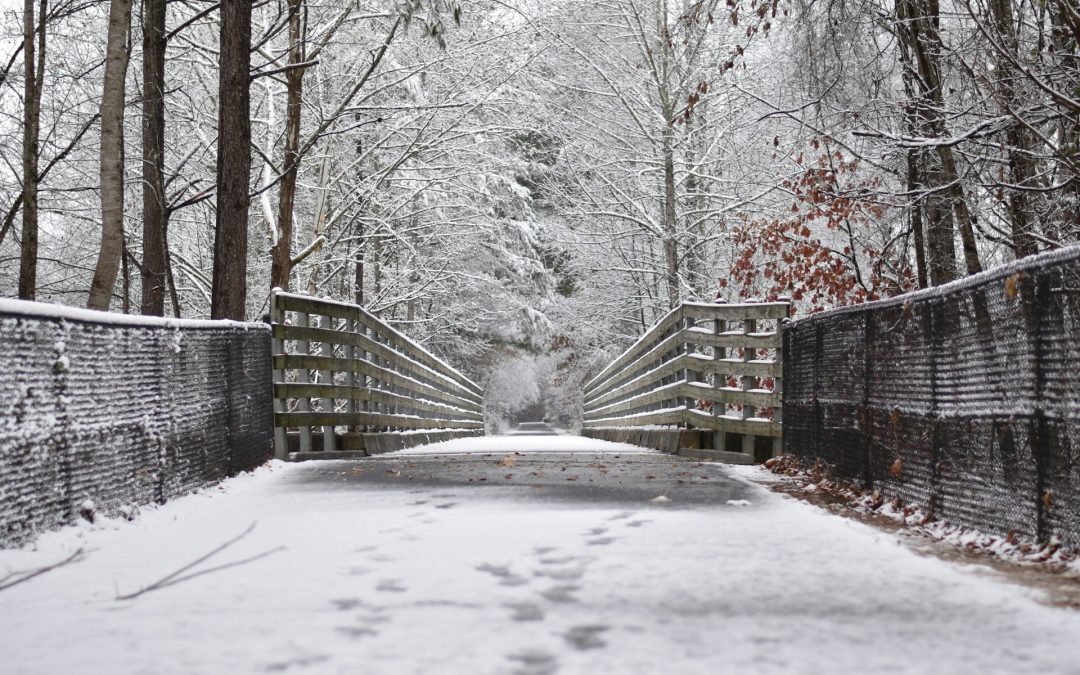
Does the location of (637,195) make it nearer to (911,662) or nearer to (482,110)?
(482,110)

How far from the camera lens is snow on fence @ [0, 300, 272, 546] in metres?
4.41

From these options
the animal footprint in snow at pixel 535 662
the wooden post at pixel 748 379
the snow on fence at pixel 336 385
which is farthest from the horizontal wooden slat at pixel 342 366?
the animal footprint in snow at pixel 535 662

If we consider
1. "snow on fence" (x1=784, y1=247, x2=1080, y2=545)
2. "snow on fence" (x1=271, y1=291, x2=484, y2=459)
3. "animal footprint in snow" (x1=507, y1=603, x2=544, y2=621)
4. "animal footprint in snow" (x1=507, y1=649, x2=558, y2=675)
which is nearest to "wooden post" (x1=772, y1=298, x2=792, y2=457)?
"snow on fence" (x1=784, y1=247, x2=1080, y2=545)

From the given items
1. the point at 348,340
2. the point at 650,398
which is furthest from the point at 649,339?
Result: the point at 348,340

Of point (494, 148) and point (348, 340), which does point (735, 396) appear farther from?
point (494, 148)

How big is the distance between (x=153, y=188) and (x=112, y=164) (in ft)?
10.1

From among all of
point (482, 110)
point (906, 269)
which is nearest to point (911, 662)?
point (906, 269)

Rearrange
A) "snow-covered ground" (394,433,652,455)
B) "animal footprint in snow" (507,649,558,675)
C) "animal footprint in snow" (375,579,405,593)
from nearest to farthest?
1. "animal footprint in snow" (507,649,558,675)
2. "animal footprint in snow" (375,579,405,593)
3. "snow-covered ground" (394,433,652,455)

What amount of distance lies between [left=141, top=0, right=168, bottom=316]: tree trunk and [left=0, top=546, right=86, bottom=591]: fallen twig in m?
8.91

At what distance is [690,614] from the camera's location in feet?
10.4

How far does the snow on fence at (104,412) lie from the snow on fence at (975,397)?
13.2ft

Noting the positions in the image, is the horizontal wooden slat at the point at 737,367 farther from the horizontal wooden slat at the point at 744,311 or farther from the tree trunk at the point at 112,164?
the tree trunk at the point at 112,164

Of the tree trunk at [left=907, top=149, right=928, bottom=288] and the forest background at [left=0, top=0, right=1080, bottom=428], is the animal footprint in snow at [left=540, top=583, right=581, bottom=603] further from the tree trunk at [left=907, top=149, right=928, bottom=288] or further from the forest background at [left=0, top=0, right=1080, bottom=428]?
the tree trunk at [left=907, top=149, right=928, bottom=288]

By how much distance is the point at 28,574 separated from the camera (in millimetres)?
3977
